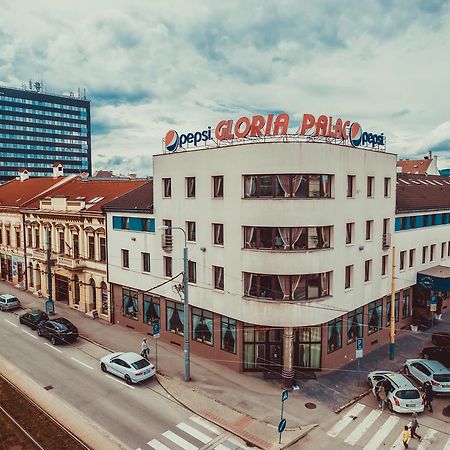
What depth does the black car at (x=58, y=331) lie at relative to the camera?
34688 mm

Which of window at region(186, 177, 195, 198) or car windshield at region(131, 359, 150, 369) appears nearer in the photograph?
car windshield at region(131, 359, 150, 369)

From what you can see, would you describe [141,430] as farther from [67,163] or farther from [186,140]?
[67,163]

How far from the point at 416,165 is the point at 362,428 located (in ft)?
247

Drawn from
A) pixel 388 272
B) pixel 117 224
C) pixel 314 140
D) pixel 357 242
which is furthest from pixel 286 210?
pixel 117 224

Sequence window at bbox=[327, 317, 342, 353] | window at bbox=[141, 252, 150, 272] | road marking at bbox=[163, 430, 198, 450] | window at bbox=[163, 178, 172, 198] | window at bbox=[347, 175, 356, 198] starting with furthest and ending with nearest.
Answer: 1. window at bbox=[141, 252, 150, 272]
2. window at bbox=[163, 178, 172, 198]
3. window at bbox=[347, 175, 356, 198]
4. window at bbox=[327, 317, 342, 353]
5. road marking at bbox=[163, 430, 198, 450]

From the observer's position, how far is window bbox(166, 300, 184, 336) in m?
34.4

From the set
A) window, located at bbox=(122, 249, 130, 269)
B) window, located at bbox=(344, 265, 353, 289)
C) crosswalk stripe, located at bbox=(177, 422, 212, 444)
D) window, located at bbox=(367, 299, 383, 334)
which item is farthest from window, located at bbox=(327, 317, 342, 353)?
window, located at bbox=(122, 249, 130, 269)

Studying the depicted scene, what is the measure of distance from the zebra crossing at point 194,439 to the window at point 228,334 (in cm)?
773

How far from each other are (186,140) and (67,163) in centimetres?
15224

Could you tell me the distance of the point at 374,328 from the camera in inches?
1382

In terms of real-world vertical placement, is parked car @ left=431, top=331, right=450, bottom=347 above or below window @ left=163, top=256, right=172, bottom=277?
below

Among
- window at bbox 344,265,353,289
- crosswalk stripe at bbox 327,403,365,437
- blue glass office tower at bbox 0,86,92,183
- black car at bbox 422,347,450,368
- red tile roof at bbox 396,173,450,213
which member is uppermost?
blue glass office tower at bbox 0,86,92,183

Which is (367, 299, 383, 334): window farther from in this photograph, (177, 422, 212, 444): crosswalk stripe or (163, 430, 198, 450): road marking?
(163, 430, 198, 450): road marking

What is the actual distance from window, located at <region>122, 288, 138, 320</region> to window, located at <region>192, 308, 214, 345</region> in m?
7.68
